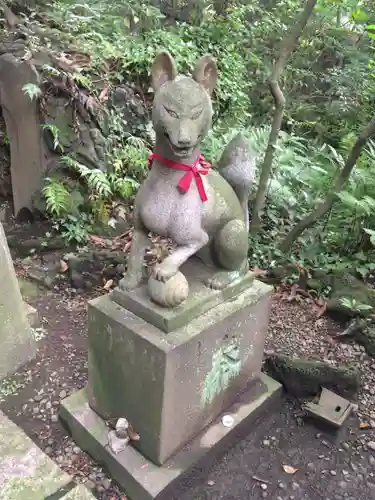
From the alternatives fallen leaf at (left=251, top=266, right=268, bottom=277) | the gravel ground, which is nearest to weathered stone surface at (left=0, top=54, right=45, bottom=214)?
the gravel ground

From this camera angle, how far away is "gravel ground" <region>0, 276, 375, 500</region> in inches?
94.7

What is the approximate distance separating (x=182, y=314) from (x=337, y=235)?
9.52ft

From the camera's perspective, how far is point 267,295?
103 inches

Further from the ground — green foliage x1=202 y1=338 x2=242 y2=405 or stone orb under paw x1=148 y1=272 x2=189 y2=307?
stone orb under paw x1=148 y1=272 x2=189 y2=307

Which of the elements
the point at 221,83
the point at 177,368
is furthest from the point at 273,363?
the point at 221,83

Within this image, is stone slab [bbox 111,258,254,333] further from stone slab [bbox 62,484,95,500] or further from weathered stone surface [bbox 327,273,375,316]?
weathered stone surface [bbox 327,273,375,316]

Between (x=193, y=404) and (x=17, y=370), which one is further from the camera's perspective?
(x=17, y=370)

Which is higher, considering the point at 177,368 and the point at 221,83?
the point at 221,83

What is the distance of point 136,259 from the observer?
226cm

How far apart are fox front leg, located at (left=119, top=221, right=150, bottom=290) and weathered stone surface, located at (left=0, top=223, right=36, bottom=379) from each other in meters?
1.07

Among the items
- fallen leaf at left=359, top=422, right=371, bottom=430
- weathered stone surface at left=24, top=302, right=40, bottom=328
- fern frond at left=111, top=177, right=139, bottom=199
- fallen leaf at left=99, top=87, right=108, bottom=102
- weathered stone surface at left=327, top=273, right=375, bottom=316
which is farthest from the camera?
fallen leaf at left=99, top=87, right=108, bottom=102

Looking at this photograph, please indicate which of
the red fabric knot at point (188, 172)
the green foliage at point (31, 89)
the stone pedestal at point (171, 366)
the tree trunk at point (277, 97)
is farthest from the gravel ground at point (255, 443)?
the green foliage at point (31, 89)

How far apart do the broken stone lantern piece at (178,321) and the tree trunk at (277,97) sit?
6.40ft

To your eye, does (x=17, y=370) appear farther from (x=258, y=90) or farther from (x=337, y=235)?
(x=258, y=90)
